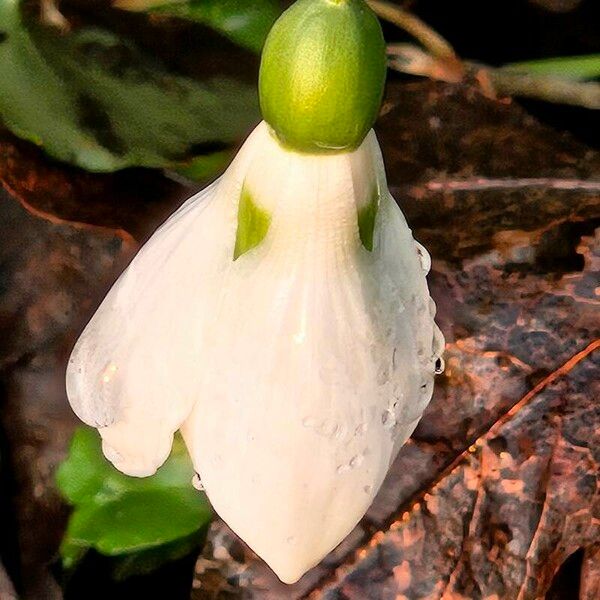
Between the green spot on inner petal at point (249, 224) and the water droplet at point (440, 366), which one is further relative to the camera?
the water droplet at point (440, 366)


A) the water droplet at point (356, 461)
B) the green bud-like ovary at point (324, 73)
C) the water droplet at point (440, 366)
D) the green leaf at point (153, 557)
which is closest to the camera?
the green bud-like ovary at point (324, 73)

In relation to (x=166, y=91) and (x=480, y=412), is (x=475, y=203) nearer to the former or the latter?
(x=480, y=412)

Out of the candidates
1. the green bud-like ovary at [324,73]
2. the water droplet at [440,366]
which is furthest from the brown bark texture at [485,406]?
the green bud-like ovary at [324,73]

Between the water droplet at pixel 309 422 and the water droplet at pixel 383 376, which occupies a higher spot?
Answer: the water droplet at pixel 309 422

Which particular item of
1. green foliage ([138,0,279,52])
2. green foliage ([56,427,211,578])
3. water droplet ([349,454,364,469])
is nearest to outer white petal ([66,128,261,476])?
water droplet ([349,454,364,469])

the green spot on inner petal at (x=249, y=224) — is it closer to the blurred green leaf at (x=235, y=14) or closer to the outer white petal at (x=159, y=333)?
the outer white petal at (x=159, y=333)

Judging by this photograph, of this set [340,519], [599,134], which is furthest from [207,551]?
[599,134]

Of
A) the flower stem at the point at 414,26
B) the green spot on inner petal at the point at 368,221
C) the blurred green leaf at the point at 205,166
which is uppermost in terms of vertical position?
the green spot on inner petal at the point at 368,221
